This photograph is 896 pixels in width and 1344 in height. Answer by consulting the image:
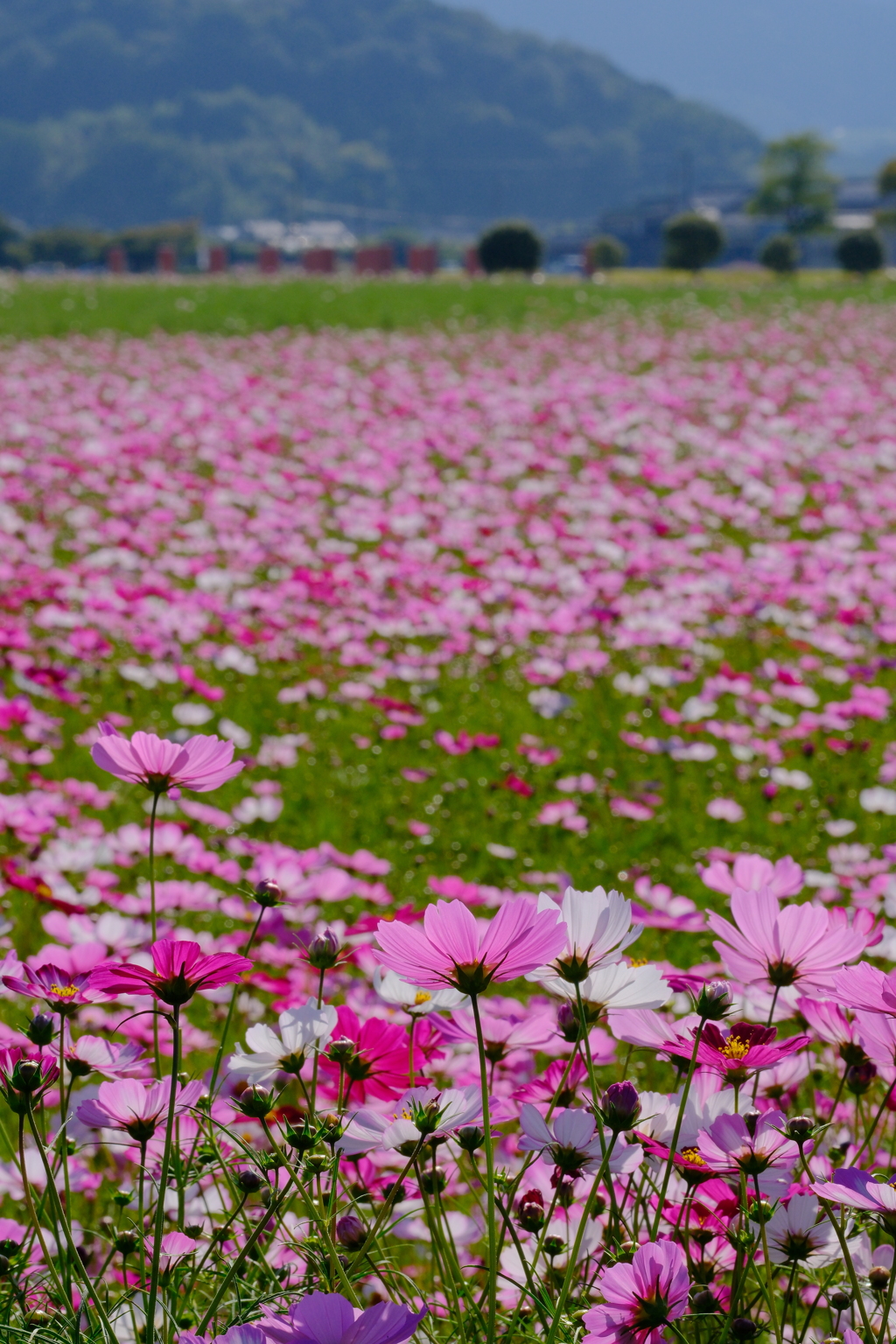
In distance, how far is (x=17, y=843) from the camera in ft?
7.95

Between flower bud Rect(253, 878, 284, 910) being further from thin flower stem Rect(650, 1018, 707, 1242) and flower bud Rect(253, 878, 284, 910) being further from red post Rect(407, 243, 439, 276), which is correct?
red post Rect(407, 243, 439, 276)

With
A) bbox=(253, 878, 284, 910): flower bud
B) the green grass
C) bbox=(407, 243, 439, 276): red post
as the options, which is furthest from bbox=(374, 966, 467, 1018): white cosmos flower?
bbox=(407, 243, 439, 276): red post

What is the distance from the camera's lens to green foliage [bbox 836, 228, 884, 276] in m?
37.3

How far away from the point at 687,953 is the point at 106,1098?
5.16 ft

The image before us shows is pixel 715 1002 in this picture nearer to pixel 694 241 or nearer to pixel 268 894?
pixel 268 894

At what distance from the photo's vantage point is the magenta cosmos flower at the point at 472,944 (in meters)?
0.69

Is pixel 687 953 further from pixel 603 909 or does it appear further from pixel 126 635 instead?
pixel 126 635

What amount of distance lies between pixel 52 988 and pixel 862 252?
4090 centimetres

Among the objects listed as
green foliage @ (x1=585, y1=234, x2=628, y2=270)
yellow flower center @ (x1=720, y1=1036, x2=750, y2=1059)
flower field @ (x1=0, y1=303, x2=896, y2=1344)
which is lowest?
flower field @ (x1=0, y1=303, x2=896, y2=1344)

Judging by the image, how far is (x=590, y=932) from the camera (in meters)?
0.77

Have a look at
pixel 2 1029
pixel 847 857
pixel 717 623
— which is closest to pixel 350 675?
pixel 717 623

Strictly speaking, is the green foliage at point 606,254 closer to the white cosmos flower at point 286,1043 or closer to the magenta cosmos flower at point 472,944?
the white cosmos flower at point 286,1043

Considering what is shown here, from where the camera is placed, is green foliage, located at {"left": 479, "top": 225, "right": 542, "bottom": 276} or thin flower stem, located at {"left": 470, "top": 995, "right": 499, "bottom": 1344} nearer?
thin flower stem, located at {"left": 470, "top": 995, "right": 499, "bottom": 1344}

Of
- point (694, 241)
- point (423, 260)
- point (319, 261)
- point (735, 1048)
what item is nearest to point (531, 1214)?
point (735, 1048)
